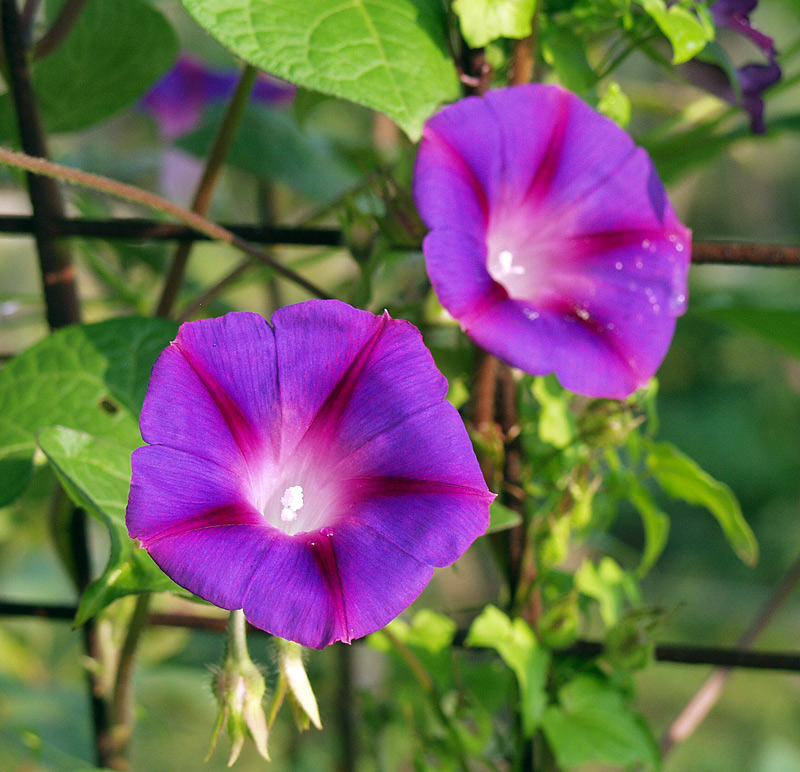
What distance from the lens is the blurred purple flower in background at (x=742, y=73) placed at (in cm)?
56

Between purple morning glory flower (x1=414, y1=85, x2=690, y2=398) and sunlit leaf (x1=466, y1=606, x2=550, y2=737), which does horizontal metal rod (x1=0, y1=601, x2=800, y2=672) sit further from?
purple morning glory flower (x1=414, y1=85, x2=690, y2=398)

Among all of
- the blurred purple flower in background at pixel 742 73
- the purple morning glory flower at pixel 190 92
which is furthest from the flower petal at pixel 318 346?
the purple morning glory flower at pixel 190 92

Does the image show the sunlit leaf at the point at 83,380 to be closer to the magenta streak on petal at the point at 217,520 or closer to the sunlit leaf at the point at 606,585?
the magenta streak on petal at the point at 217,520

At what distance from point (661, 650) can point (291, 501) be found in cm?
32

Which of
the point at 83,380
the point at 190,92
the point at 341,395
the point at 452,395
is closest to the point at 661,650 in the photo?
the point at 452,395

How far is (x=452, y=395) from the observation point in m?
0.57

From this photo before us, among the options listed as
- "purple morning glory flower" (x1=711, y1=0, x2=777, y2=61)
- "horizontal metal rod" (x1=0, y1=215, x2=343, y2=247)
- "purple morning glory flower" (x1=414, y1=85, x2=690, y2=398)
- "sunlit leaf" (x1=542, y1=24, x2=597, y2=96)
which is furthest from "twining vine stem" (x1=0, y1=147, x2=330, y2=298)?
"purple morning glory flower" (x1=711, y1=0, x2=777, y2=61)

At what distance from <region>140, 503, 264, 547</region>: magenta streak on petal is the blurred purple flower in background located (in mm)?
427

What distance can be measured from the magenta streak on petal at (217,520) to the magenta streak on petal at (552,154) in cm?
27

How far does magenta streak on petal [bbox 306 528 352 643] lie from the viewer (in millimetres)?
346

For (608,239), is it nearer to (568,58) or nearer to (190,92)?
(568,58)

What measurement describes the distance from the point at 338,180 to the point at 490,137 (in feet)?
1.97

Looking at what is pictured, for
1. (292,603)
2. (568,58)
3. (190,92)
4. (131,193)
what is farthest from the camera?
(190,92)

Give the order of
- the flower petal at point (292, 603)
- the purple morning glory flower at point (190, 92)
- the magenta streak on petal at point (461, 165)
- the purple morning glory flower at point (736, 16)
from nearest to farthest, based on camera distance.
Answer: the flower petal at point (292, 603), the magenta streak on petal at point (461, 165), the purple morning glory flower at point (736, 16), the purple morning glory flower at point (190, 92)
